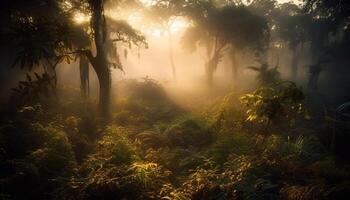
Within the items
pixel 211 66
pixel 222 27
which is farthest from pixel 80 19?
pixel 222 27

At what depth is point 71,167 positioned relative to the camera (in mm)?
8461

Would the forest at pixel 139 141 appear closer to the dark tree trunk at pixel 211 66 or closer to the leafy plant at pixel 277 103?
the leafy plant at pixel 277 103

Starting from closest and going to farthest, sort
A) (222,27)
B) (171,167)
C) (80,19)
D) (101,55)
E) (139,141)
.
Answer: (171,167), (139,141), (101,55), (80,19), (222,27)

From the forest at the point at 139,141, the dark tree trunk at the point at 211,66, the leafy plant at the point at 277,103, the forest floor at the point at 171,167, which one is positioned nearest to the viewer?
the forest floor at the point at 171,167

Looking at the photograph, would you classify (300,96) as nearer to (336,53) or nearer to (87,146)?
(87,146)

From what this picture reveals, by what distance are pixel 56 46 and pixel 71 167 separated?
14.2ft

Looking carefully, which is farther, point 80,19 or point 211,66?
point 211,66

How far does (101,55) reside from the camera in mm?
15562

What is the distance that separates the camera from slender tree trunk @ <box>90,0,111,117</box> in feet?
49.1

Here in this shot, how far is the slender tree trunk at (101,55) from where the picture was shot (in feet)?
49.1

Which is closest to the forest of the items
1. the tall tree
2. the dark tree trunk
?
the dark tree trunk

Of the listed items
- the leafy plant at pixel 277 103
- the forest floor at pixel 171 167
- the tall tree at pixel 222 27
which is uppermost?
the tall tree at pixel 222 27

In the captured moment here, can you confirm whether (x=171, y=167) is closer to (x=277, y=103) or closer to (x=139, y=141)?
(x=139, y=141)

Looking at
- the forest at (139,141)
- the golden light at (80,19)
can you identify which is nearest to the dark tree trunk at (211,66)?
the forest at (139,141)
